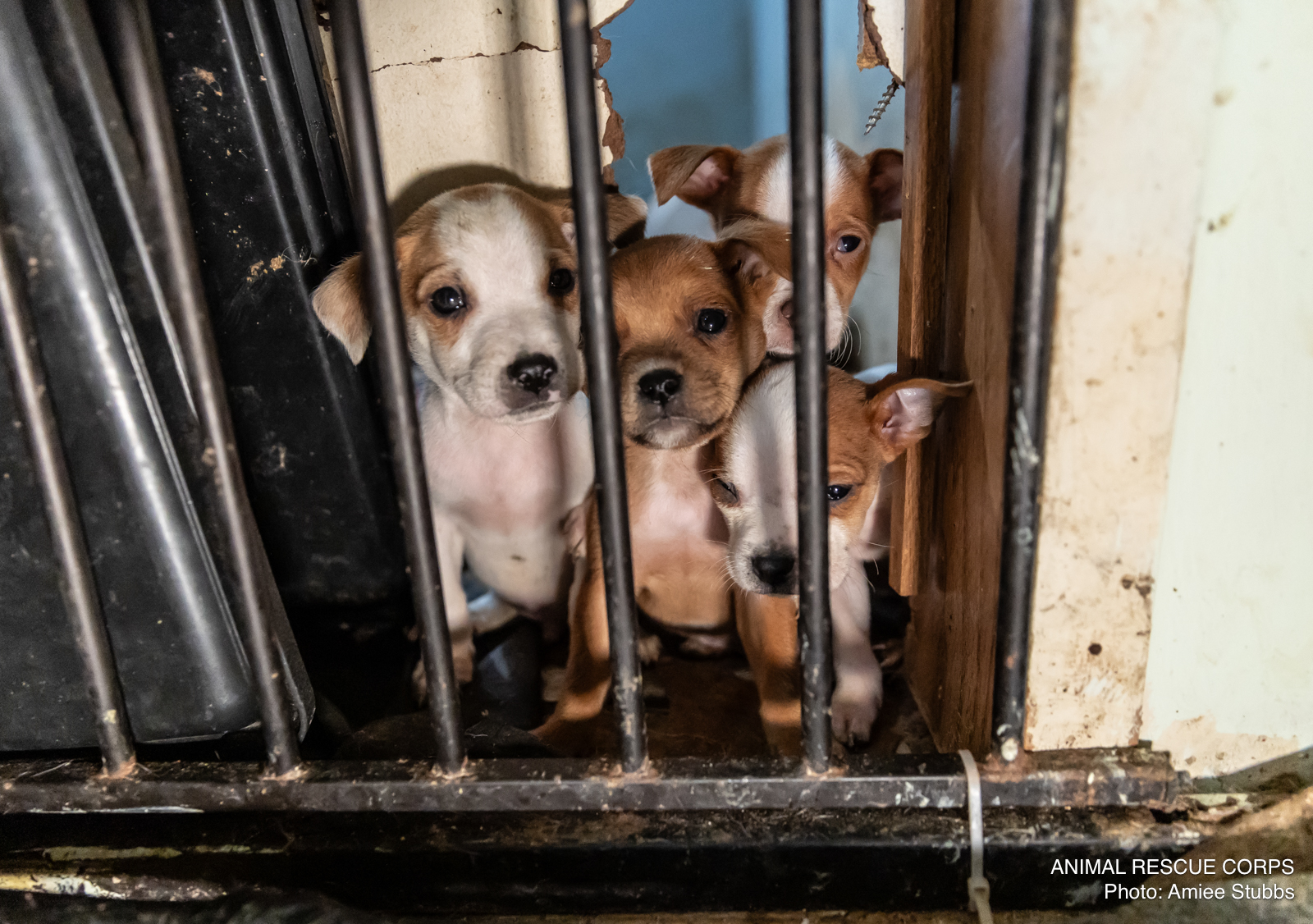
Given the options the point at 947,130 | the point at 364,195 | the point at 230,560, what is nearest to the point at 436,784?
the point at 230,560

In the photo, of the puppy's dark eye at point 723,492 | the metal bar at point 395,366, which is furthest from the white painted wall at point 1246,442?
the metal bar at point 395,366

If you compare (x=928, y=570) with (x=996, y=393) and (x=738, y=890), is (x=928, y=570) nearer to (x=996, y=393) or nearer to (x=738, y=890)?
(x=996, y=393)

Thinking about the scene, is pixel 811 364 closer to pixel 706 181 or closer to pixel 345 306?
pixel 345 306

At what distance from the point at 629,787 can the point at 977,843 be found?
0.55m

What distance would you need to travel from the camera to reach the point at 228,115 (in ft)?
6.09

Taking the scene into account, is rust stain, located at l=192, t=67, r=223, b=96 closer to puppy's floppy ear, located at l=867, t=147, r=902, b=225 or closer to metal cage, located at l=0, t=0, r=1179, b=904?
metal cage, located at l=0, t=0, r=1179, b=904

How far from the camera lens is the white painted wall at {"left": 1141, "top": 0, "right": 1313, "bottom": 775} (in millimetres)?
1098

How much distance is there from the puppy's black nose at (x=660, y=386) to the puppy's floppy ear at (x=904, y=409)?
1.43ft

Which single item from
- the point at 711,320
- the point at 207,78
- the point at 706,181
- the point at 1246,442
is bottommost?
the point at 1246,442

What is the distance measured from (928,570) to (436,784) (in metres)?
1.09

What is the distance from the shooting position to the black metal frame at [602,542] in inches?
43.0

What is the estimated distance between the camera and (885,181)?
272 centimetres

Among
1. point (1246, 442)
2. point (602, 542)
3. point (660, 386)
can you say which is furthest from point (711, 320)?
point (1246, 442)

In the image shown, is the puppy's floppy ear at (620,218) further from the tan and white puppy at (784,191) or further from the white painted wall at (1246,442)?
the white painted wall at (1246,442)
